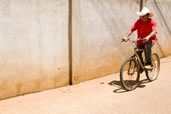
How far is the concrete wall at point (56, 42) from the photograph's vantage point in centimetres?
515

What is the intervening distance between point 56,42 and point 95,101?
155 cm

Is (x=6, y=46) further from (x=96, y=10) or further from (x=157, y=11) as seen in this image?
(x=157, y=11)

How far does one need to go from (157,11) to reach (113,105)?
17.3 feet

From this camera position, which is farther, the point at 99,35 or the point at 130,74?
the point at 99,35

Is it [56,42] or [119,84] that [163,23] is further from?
[56,42]

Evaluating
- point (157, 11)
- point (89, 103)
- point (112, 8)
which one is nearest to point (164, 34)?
point (157, 11)

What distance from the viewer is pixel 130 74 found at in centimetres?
635

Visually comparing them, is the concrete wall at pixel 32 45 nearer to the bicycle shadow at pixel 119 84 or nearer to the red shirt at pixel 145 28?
the bicycle shadow at pixel 119 84

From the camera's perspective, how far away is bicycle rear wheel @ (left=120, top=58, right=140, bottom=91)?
6037 mm

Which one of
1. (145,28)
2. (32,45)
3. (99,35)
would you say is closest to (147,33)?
(145,28)

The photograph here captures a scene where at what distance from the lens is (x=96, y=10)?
22.3ft

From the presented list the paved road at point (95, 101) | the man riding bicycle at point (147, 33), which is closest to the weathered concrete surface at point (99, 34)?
the paved road at point (95, 101)

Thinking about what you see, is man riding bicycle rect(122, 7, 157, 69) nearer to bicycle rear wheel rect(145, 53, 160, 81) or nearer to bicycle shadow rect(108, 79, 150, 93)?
bicycle rear wheel rect(145, 53, 160, 81)

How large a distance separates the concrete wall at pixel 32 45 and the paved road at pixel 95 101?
0.88 feet
